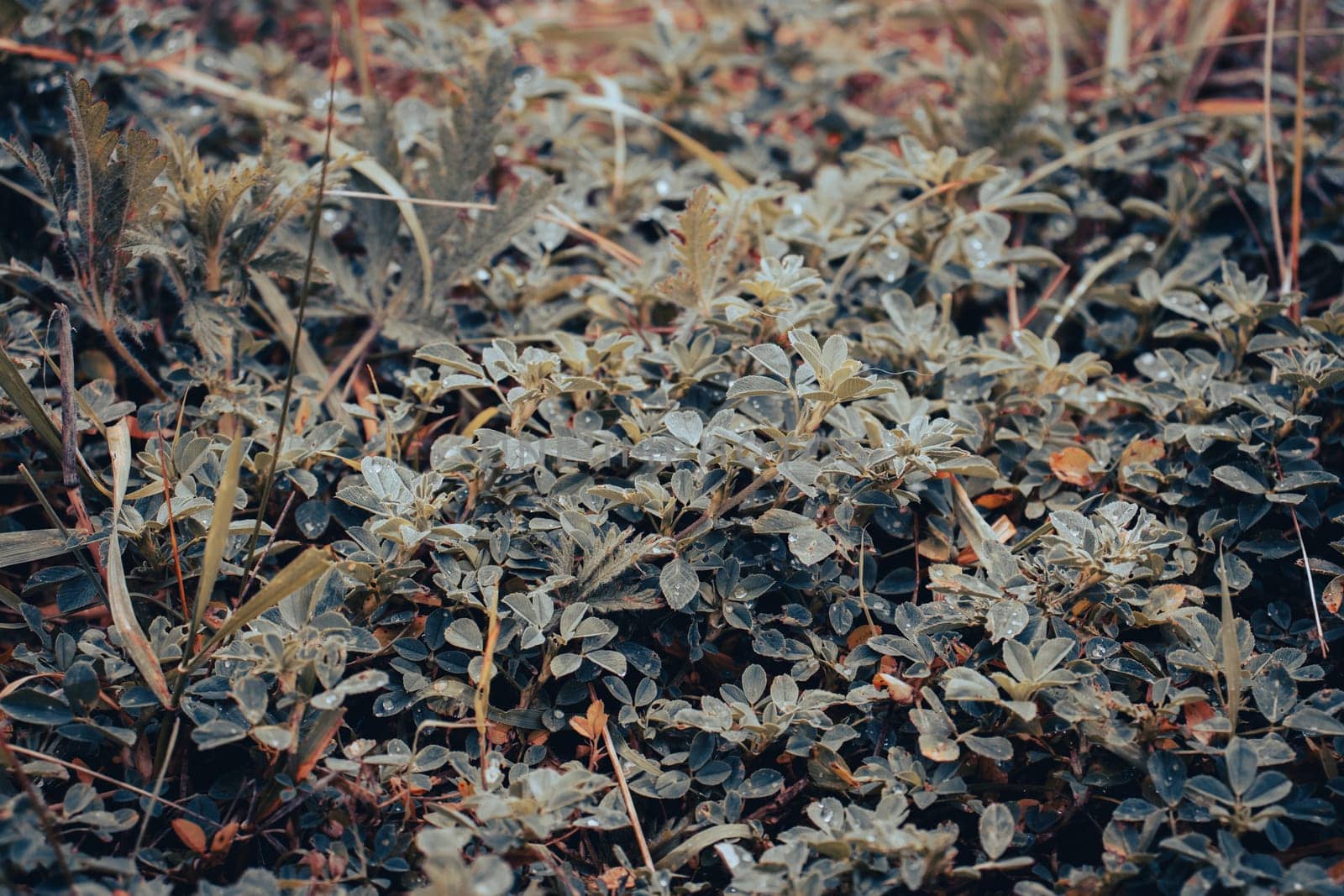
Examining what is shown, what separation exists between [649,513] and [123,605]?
85 centimetres

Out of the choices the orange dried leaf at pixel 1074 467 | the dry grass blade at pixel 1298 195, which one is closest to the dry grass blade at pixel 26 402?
the orange dried leaf at pixel 1074 467

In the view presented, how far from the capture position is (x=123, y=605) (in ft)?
5.05

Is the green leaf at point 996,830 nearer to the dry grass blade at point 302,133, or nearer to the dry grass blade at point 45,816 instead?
the dry grass blade at point 45,816

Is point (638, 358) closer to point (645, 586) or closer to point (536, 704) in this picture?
point (645, 586)

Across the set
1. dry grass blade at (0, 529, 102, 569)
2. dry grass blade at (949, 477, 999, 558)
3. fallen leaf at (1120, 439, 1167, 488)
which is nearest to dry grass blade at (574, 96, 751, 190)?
dry grass blade at (949, 477, 999, 558)

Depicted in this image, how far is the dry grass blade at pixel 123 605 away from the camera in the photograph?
1.48m

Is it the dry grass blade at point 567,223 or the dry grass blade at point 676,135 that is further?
the dry grass blade at point 676,135

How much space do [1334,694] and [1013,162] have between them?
154 cm

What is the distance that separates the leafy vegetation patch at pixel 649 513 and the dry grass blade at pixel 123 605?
0.03ft

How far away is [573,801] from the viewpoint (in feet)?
4.50

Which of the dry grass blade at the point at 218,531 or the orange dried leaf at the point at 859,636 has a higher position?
the dry grass blade at the point at 218,531

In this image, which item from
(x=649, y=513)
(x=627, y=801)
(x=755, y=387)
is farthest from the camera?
(x=649, y=513)

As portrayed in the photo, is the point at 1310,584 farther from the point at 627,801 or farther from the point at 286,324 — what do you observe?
the point at 286,324

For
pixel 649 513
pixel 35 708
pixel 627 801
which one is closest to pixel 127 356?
pixel 35 708
